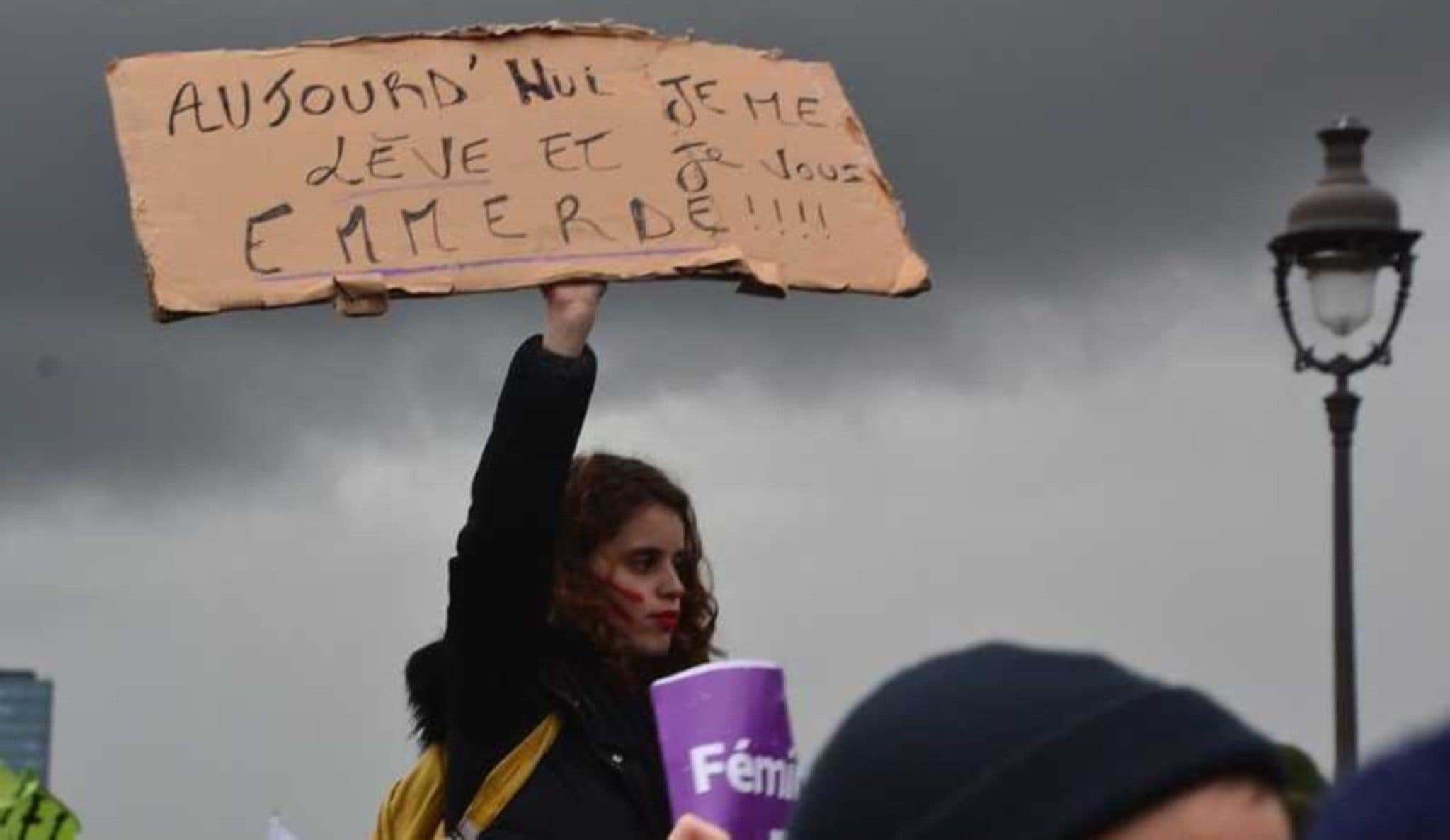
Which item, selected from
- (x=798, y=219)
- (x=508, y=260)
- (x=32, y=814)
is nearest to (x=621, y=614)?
(x=508, y=260)

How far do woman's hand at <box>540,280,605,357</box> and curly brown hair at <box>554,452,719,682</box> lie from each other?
0.98 ft

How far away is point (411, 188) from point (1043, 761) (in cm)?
368

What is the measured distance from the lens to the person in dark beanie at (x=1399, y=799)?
158 centimetres

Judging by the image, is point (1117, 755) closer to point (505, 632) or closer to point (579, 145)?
point (505, 632)

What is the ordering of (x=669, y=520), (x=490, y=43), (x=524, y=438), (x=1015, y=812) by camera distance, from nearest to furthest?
(x=1015, y=812)
(x=524, y=438)
(x=669, y=520)
(x=490, y=43)

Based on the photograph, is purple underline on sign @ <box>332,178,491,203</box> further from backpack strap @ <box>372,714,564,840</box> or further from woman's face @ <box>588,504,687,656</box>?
backpack strap @ <box>372,714,564,840</box>

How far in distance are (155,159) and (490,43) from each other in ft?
2.15

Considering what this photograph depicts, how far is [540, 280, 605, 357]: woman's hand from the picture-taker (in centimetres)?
516

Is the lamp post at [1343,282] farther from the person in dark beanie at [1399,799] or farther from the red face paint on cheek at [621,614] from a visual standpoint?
the person in dark beanie at [1399,799]

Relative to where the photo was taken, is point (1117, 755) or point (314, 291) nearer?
point (1117, 755)

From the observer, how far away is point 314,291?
17.5 feet

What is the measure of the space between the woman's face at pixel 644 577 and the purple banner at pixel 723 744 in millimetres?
991

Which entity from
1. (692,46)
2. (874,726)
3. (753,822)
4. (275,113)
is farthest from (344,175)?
(874,726)

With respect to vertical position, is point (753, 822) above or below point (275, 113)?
below
